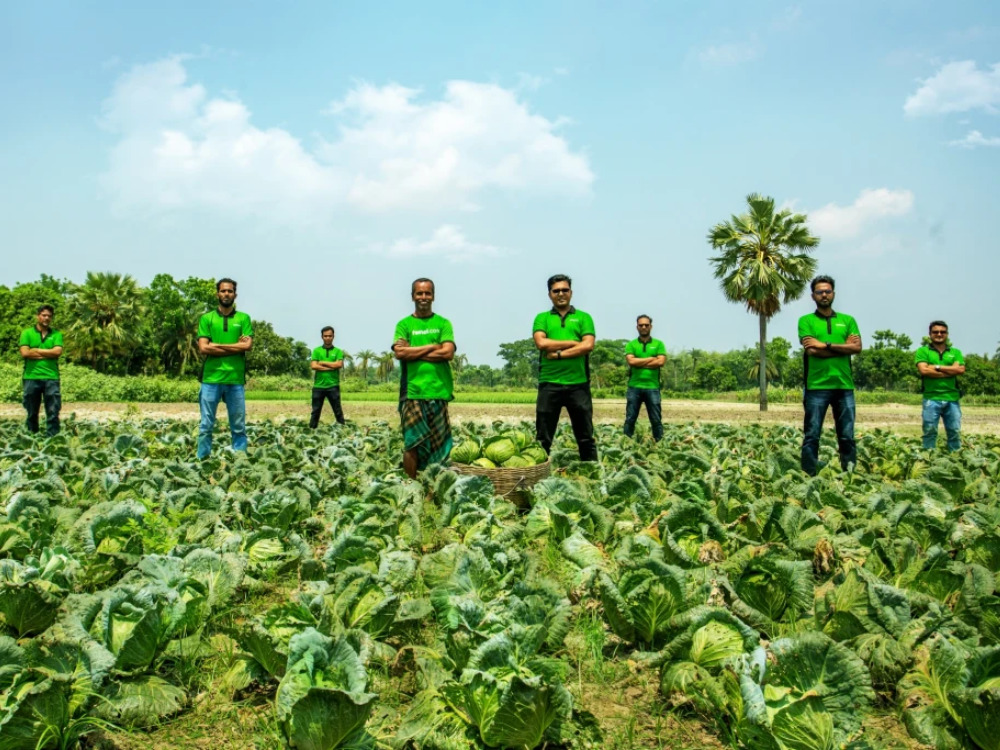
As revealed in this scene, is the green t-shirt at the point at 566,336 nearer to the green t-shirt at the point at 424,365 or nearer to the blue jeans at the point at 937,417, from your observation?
the green t-shirt at the point at 424,365

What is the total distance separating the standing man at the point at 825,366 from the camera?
704 centimetres

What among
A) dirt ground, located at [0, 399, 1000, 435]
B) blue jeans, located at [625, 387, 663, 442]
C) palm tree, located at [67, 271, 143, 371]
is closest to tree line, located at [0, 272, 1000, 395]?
palm tree, located at [67, 271, 143, 371]

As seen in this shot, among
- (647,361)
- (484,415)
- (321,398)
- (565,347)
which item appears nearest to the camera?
(565,347)

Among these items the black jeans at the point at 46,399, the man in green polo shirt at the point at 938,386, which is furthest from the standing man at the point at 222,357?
the man in green polo shirt at the point at 938,386

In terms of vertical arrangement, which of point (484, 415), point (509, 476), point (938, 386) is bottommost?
point (484, 415)

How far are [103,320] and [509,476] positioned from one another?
54.1 m

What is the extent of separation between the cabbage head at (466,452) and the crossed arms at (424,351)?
0.81 meters

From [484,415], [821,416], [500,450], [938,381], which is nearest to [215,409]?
[500,450]

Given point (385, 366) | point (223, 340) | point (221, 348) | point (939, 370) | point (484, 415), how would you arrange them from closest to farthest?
1. point (221, 348)
2. point (223, 340)
3. point (939, 370)
4. point (484, 415)
5. point (385, 366)

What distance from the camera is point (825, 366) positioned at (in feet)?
23.4

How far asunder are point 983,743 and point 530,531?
2970 mm

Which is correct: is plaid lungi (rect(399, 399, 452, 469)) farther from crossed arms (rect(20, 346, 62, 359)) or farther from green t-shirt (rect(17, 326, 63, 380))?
green t-shirt (rect(17, 326, 63, 380))

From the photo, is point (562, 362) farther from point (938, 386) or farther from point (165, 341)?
point (165, 341)

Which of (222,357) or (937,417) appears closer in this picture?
(222,357)
